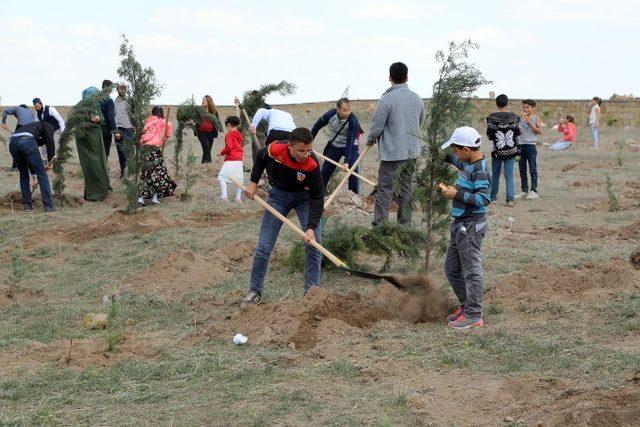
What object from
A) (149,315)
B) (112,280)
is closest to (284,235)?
(112,280)

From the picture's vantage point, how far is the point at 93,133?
1453cm

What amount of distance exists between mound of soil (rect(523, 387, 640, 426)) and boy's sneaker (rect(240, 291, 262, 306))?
341 cm

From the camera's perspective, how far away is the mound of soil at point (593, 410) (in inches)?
172

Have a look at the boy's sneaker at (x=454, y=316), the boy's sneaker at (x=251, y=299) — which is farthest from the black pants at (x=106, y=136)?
the boy's sneaker at (x=454, y=316)

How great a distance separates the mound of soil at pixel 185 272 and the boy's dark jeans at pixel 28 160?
4701 millimetres

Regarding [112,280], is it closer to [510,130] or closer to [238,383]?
[238,383]

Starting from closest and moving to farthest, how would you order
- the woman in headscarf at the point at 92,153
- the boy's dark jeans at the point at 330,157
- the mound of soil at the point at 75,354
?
1. the mound of soil at the point at 75,354
2. the boy's dark jeans at the point at 330,157
3. the woman in headscarf at the point at 92,153

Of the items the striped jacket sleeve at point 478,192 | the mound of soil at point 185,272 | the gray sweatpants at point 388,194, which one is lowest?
the mound of soil at point 185,272

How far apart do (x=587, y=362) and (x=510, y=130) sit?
8671mm

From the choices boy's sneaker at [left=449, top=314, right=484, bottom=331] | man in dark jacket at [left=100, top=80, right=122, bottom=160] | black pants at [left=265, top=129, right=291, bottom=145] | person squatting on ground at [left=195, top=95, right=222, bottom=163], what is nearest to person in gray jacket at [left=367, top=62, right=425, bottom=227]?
boy's sneaker at [left=449, top=314, right=484, bottom=331]

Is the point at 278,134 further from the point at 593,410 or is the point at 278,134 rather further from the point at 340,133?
the point at 593,410

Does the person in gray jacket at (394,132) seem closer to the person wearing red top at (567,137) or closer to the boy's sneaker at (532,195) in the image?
the boy's sneaker at (532,195)

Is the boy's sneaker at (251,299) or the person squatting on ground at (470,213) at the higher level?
the person squatting on ground at (470,213)

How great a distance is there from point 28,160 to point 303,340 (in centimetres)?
832
